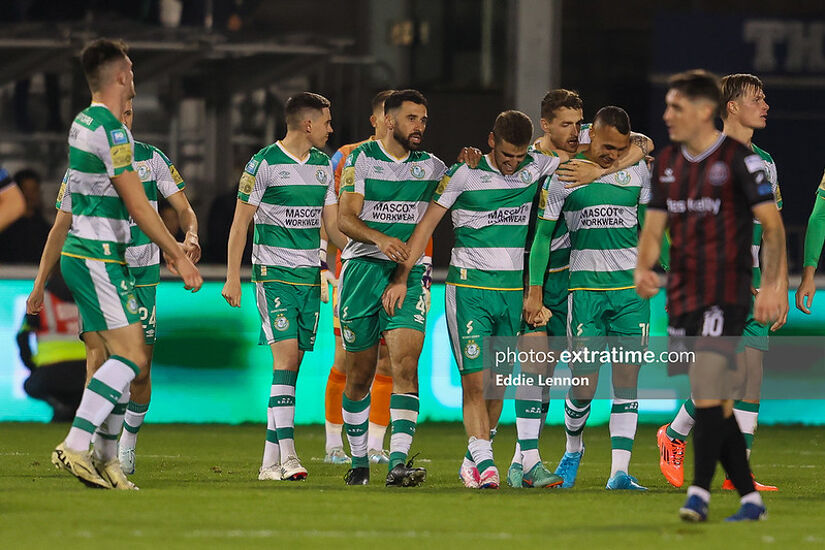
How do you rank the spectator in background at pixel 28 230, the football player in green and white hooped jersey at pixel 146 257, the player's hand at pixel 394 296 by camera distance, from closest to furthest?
the player's hand at pixel 394 296 < the football player in green and white hooped jersey at pixel 146 257 < the spectator in background at pixel 28 230

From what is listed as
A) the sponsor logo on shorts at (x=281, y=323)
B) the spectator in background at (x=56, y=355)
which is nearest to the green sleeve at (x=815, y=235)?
the sponsor logo on shorts at (x=281, y=323)

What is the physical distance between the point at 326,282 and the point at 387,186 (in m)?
2.27

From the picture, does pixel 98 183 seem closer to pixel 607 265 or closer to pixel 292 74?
pixel 607 265

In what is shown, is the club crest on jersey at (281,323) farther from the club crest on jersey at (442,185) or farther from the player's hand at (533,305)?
the player's hand at (533,305)

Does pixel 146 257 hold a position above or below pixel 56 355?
above

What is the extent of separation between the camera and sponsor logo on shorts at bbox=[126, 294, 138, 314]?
8.09 m

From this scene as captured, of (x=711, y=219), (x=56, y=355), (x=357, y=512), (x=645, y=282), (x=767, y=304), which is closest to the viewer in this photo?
(x=767, y=304)

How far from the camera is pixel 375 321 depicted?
8820 millimetres

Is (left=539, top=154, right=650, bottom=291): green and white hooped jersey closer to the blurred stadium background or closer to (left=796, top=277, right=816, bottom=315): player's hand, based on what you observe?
(left=796, top=277, right=816, bottom=315): player's hand

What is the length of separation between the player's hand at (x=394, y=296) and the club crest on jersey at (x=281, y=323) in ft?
2.74

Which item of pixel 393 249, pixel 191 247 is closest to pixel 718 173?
pixel 393 249

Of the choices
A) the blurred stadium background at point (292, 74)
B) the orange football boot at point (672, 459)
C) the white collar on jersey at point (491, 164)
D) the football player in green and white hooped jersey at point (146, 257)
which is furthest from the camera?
the blurred stadium background at point (292, 74)

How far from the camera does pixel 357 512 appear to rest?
7387 millimetres

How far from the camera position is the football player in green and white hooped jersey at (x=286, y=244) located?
365 inches
